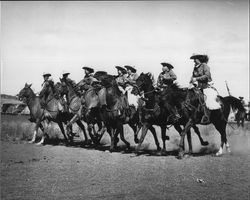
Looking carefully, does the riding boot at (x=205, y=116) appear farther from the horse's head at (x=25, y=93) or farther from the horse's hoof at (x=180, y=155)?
the horse's head at (x=25, y=93)

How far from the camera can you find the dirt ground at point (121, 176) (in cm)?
727

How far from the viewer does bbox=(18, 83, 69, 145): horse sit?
17.4 meters

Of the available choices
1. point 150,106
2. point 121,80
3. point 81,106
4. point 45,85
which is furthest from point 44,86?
point 150,106

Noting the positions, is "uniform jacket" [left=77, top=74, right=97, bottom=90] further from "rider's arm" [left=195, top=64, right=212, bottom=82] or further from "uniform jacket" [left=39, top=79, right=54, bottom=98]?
"rider's arm" [left=195, top=64, right=212, bottom=82]

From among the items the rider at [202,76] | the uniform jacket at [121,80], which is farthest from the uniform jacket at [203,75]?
the uniform jacket at [121,80]

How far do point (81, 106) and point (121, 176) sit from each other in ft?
26.0

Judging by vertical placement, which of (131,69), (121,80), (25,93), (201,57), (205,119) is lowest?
(205,119)

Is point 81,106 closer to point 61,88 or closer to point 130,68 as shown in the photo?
point 61,88

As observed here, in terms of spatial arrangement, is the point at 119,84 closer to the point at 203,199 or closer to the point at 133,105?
the point at 133,105

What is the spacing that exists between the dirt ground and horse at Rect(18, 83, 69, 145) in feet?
13.8

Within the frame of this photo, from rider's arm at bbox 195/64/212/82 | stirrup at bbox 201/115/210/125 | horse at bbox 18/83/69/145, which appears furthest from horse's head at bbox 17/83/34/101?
stirrup at bbox 201/115/210/125

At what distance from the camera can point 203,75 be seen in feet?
43.5

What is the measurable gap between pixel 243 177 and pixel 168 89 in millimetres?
4752

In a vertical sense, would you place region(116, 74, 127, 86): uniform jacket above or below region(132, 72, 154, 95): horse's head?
above
